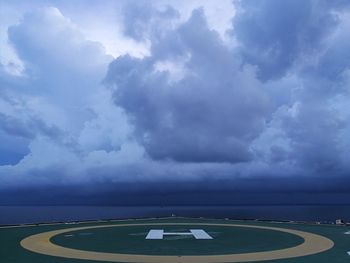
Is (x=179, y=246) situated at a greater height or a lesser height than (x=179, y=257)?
greater

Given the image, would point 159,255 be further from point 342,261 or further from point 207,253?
point 342,261

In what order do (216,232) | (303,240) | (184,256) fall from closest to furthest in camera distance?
(184,256) → (303,240) → (216,232)

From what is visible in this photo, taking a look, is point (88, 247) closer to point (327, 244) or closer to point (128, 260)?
point (128, 260)

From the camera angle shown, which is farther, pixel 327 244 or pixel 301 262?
pixel 327 244

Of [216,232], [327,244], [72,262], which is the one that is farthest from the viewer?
[216,232]

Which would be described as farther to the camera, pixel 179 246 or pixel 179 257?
pixel 179 246

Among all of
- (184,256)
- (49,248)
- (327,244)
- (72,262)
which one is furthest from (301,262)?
(49,248)

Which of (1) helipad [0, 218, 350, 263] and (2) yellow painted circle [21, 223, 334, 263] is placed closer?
(2) yellow painted circle [21, 223, 334, 263]

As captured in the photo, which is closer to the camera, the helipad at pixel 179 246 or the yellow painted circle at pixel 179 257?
the yellow painted circle at pixel 179 257
